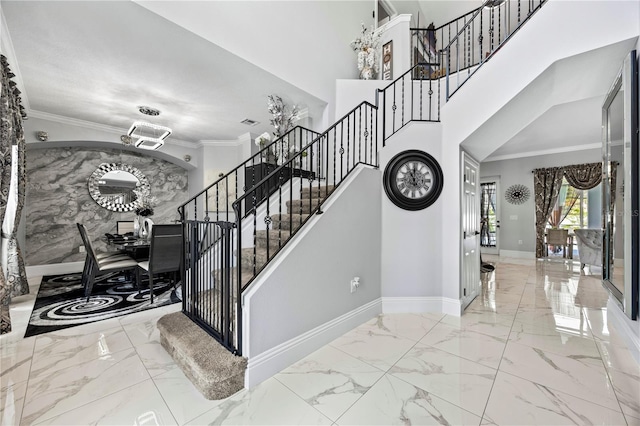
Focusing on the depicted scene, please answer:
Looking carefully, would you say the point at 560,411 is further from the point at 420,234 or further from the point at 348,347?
the point at 420,234

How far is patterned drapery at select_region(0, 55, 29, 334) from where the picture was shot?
2570 millimetres

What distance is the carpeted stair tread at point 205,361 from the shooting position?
5.35ft

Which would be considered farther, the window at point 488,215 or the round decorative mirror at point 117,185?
the window at point 488,215

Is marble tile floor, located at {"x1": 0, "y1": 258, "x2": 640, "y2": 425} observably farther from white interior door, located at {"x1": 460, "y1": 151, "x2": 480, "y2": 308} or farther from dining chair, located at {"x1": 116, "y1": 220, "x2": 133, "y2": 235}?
dining chair, located at {"x1": 116, "y1": 220, "x2": 133, "y2": 235}

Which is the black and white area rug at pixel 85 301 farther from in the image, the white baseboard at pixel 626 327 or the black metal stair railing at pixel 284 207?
the white baseboard at pixel 626 327

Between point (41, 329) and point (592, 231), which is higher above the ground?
point (592, 231)

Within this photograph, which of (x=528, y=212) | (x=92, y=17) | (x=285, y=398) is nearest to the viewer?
Answer: (x=285, y=398)

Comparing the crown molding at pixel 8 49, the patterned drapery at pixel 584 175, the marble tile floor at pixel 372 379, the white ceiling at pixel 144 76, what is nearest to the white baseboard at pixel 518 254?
the patterned drapery at pixel 584 175

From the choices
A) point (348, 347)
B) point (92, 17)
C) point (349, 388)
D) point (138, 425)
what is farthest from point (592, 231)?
point (92, 17)

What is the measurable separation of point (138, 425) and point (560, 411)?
2.45 metres

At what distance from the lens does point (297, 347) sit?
6.81ft

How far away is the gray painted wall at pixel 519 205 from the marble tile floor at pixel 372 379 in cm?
500

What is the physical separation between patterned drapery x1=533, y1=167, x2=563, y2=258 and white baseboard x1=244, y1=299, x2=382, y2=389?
Answer: 6.74 metres

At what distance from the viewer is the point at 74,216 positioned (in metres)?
5.41
